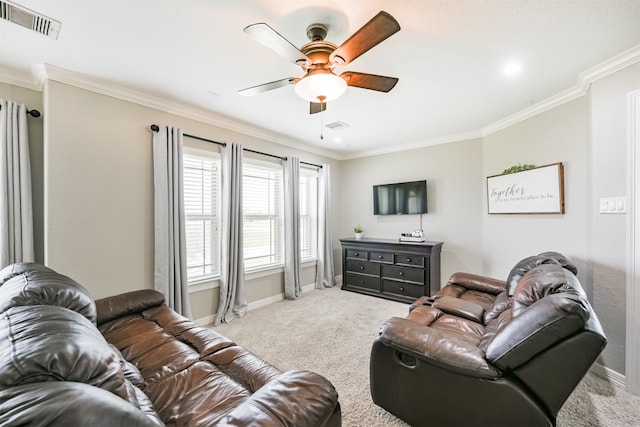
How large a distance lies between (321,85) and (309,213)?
3329 mm

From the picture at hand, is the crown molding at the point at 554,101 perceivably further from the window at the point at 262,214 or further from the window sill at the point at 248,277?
the window sill at the point at 248,277

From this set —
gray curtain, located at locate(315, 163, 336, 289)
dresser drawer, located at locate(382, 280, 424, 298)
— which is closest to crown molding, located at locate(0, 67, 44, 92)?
gray curtain, located at locate(315, 163, 336, 289)

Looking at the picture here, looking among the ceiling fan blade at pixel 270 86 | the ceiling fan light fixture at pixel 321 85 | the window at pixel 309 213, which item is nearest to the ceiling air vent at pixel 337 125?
the window at pixel 309 213

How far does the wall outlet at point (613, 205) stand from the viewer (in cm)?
203

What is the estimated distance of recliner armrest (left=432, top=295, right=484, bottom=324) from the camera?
2182 mm

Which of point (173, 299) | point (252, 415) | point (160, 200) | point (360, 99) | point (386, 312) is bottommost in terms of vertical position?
point (386, 312)

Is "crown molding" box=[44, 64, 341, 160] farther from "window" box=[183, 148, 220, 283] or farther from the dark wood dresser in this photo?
the dark wood dresser

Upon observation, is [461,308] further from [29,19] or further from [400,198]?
[29,19]

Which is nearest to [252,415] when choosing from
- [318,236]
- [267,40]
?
[267,40]

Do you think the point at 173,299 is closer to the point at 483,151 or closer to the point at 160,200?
the point at 160,200

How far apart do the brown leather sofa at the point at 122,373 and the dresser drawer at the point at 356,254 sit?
3.09 metres

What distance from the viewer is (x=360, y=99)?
2857mm

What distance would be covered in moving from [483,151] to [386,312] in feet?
8.84

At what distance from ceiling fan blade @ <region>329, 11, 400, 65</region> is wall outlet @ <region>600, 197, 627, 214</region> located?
7.16 feet
